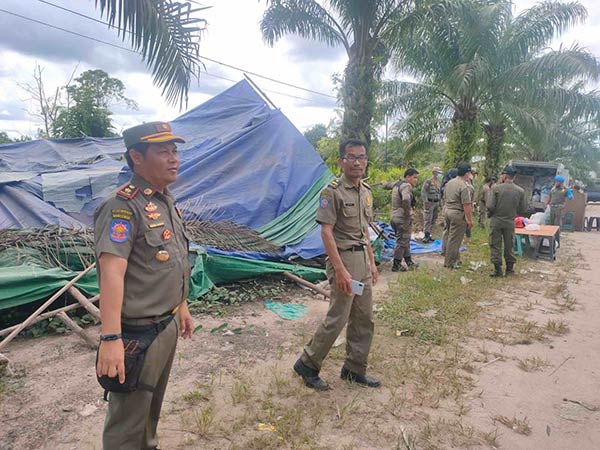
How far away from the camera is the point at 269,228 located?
22.6 ft

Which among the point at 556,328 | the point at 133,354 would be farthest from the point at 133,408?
the point at 556,328

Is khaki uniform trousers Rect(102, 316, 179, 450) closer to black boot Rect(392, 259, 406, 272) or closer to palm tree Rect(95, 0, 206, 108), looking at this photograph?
palm tree Rect(95, 0, 206, 108)

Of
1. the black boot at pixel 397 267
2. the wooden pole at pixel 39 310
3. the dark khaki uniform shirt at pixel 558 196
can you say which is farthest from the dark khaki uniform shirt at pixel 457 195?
the dark khaki uniform shirt at pixel 558 196

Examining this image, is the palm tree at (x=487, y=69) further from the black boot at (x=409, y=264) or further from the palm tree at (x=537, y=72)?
the black boot at (x=409, y=264)

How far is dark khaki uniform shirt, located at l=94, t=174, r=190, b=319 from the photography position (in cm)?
170

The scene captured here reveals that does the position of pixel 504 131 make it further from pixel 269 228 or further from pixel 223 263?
pixel 223 263

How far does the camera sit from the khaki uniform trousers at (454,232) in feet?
22.2

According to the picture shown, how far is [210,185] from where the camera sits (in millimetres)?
7371

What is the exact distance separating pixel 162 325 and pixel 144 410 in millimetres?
362

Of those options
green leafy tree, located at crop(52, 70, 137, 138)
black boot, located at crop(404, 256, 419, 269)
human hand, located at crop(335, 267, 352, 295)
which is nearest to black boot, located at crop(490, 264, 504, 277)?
black boot, located at crop(404, 256, 419, 269)

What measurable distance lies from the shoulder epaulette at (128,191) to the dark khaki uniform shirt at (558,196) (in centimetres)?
1138

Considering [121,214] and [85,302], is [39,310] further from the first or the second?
[121,214]

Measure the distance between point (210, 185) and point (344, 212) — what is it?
4708 millimetres

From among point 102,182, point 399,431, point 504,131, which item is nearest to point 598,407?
point 399,431
